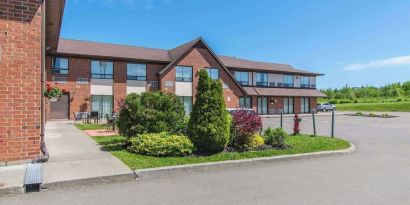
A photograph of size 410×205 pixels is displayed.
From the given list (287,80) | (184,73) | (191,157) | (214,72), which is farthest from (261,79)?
(191,157)

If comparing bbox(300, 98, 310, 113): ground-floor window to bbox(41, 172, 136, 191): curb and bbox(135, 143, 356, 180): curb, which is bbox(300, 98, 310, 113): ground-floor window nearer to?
bbox(135, 143, 356, 180): curb

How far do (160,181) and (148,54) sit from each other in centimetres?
2609

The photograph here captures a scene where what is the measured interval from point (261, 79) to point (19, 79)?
3537cm

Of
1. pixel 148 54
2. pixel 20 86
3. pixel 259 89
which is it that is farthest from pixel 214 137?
pixel 259 89

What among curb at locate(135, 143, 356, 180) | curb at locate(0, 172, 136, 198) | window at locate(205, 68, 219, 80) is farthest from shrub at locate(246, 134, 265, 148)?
window at locate(205, 68, 219, 80)

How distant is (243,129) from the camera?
9766mm

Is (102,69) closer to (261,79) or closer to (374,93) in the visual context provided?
(261,79)

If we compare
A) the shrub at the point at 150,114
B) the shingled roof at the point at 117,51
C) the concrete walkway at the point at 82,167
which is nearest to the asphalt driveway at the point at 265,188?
the concrete walkway at the point at 82,167

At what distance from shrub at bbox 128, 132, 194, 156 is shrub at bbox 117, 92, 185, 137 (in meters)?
0.71

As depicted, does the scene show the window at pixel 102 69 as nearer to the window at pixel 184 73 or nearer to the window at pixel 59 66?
the window at pixel 59 66

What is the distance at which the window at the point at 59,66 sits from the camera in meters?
25.3

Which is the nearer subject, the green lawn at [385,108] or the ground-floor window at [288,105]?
the ground-floor window at [288,105]

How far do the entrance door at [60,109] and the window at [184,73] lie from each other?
1016cm

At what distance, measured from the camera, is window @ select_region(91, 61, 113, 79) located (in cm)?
2713
